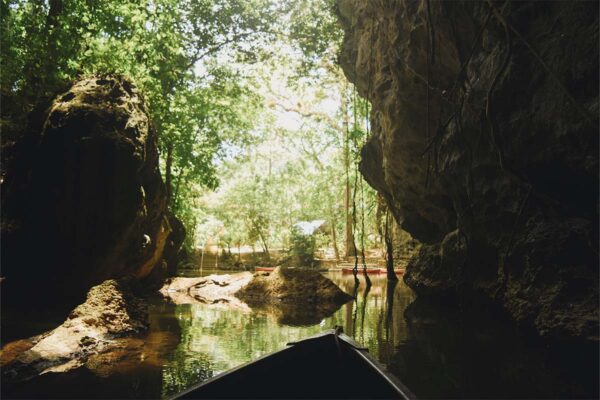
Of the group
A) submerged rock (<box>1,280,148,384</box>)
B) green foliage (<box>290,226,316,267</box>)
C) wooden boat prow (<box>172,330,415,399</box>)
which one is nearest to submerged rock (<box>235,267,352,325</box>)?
submerged rock (<box>1,280,148,384</box>)

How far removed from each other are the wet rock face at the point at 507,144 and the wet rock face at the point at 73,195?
553 centimetres

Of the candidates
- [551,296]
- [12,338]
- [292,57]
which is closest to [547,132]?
[551,296]

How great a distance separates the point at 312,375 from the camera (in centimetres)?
334

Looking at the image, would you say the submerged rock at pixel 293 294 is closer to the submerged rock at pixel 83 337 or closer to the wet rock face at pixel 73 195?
the submerged rock at pixel 83 337

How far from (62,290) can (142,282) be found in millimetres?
3093

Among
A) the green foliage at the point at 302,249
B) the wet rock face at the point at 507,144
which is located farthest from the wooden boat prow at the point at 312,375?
the green foliage at the point at 302,249

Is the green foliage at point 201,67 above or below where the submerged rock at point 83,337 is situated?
above

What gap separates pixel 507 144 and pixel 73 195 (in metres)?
7.05

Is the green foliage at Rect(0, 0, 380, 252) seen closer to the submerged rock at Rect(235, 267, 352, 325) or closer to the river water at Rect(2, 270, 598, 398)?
the submerged rock at Rect(235, 267, 352, 325)

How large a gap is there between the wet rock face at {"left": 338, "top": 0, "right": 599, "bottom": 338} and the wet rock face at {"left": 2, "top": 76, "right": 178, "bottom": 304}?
18.1ft

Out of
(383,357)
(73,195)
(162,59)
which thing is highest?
(162,59)

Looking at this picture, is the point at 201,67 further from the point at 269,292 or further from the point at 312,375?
the point at 312,375

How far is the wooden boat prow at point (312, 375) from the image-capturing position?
9.55 ft

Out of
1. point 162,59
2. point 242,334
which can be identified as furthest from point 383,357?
point 162,59
